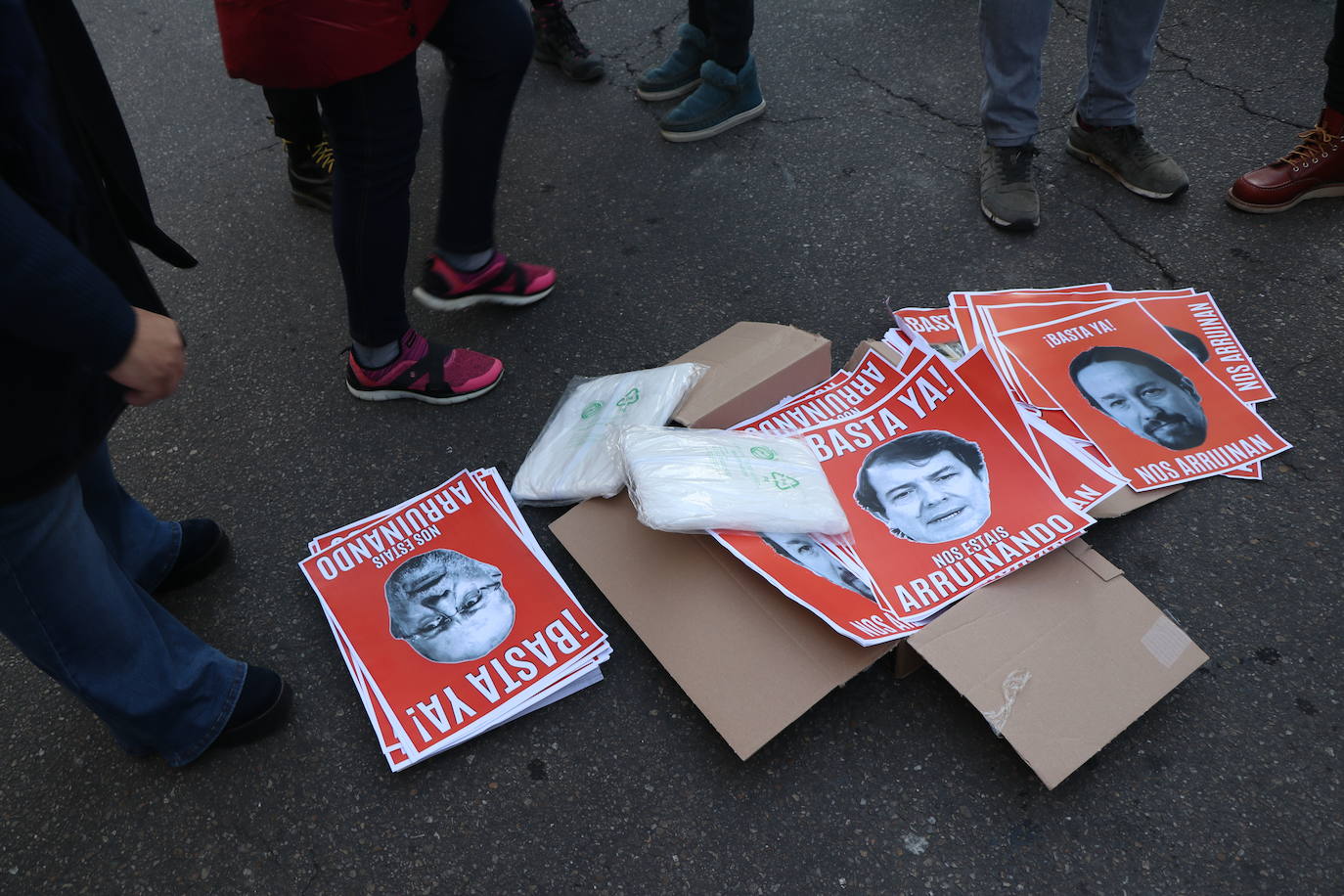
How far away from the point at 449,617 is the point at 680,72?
6.11ft

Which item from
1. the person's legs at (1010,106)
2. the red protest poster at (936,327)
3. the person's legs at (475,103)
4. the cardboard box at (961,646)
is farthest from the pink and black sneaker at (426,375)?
the person's legs at (1010,106)

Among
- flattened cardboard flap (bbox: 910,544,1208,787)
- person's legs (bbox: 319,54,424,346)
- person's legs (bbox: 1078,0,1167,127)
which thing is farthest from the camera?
person's legs (bbox: 1078,0,1167,127)

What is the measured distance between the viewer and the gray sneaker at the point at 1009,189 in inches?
80.6

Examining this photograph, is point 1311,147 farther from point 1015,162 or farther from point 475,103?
point 475,103

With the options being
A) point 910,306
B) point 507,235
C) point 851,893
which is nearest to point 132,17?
point 507,235

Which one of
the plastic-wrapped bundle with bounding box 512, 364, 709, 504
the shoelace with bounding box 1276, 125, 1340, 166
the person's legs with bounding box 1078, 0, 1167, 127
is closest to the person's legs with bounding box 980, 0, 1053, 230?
the person's legs with bounding box 1078, 0, 1167, 127

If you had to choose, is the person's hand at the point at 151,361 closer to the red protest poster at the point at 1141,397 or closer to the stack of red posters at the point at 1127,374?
the stack of red posters at the point at 1127,374

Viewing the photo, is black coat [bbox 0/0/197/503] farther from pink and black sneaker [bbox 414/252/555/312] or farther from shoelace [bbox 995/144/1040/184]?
shoelace [bbox 995/144/1040/184]

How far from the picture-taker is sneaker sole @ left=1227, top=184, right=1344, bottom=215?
2.02 meters

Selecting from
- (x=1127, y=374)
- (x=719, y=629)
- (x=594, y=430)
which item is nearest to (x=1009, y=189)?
(x=1127, y=374)

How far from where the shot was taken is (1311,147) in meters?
2.03

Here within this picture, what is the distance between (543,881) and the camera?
3.81 ft

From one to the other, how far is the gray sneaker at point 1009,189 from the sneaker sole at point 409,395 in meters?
1.23

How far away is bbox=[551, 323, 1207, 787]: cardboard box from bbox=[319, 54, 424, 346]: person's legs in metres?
0.65
